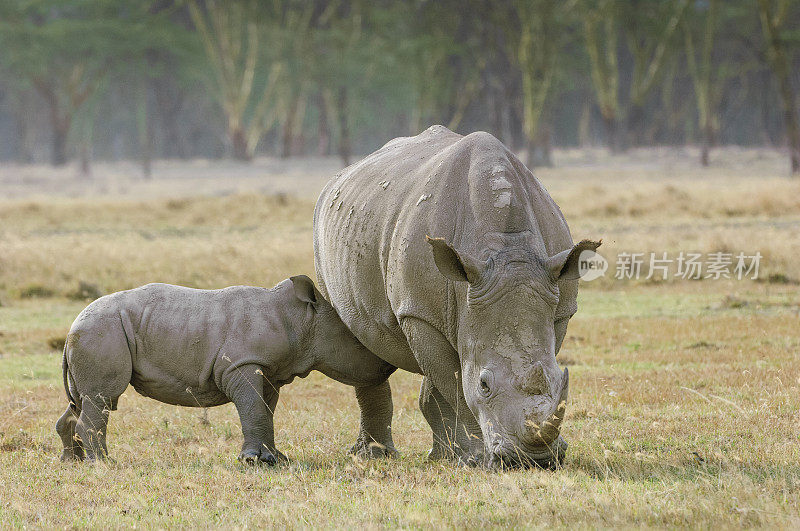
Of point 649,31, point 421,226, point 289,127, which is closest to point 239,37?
point 289,127

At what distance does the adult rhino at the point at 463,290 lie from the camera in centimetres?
570

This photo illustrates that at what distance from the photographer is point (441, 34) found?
47.1m

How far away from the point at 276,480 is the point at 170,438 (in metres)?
1.98

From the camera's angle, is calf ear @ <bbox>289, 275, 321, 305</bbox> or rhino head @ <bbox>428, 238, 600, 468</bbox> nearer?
rhino head @ <bbox>428, 238, 600, 468</bbox>

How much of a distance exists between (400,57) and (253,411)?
4390 centimetres

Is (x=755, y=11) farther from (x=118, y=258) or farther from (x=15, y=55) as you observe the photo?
(x=118, y=258)

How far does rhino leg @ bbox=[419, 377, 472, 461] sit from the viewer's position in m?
6.84

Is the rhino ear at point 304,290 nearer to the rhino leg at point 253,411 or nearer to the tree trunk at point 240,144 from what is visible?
the rhino leg at point 253,411

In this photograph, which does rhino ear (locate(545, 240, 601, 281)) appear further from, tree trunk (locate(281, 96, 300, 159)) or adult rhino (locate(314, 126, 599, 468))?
tree trunk (locate(281, 96, 300, 159))

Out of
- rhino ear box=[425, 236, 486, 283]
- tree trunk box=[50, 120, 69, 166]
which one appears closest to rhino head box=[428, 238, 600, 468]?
rhino ear box=[425, 236, 486, 283]

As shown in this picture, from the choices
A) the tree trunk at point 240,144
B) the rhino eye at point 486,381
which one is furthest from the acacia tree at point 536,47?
the rhino eye at point 486,381

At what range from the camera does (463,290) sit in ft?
19.6

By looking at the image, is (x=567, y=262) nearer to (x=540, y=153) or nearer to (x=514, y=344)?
(x=514, y=344)

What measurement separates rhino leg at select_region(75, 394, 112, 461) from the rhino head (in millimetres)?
2657
